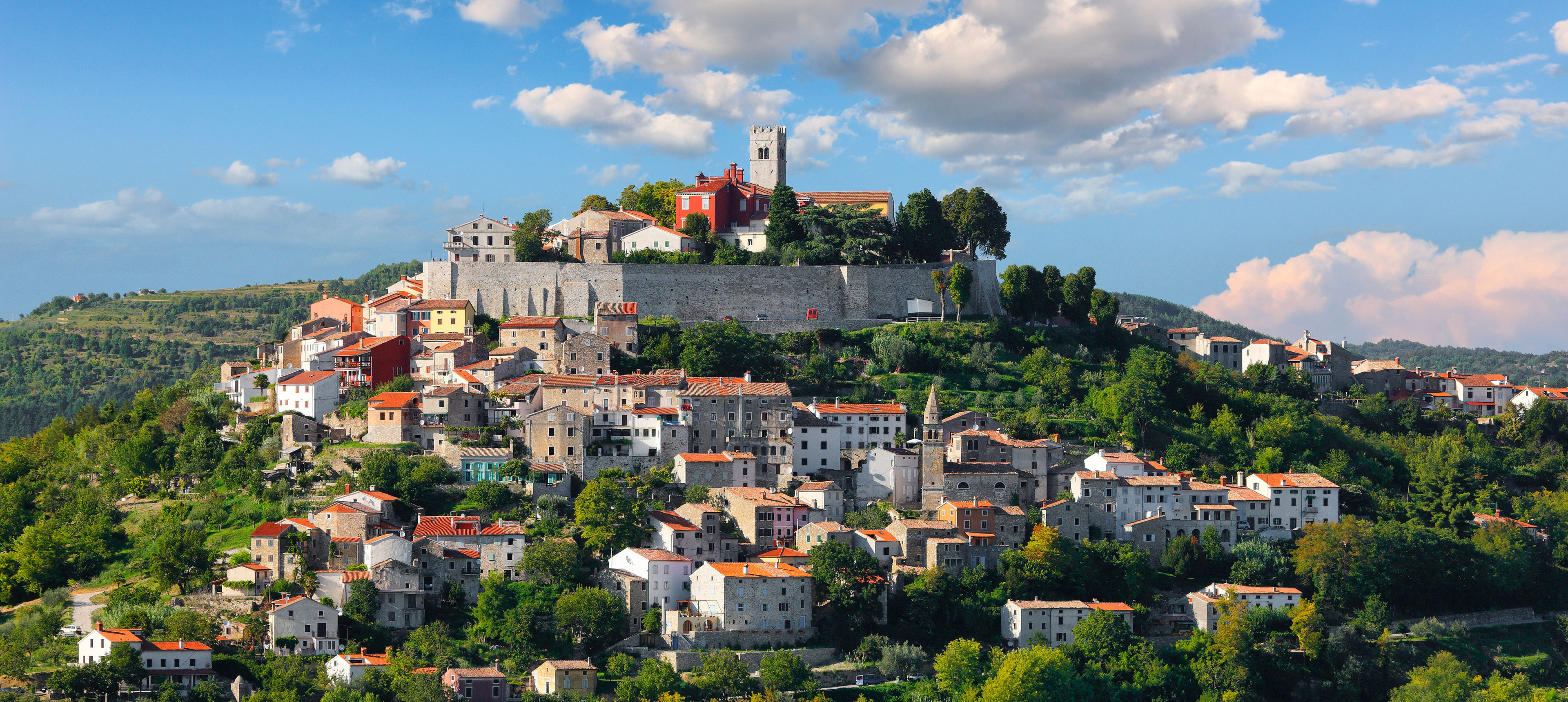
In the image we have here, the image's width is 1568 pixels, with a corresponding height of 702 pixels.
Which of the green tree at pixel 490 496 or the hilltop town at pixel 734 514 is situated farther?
the green tree at pixel 490 496

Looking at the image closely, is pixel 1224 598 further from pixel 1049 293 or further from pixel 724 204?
pixel 724 204

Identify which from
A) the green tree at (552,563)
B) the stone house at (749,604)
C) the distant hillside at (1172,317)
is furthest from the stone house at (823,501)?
the distant hillside at (1172,317)

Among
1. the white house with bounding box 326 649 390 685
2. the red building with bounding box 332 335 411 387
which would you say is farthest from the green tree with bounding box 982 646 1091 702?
the red building with bounding box 332 335 411 387

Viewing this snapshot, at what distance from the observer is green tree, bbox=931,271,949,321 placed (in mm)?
75000

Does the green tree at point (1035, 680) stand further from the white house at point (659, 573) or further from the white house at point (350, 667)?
the white house at point (350, 667)

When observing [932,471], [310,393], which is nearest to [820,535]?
[932,471]

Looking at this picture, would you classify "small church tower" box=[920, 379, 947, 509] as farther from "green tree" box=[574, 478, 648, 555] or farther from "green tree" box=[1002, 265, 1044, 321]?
"green tree" box=[1002, 265, 1044, 321]

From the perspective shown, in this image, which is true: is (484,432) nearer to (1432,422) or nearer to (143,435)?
(143,435)

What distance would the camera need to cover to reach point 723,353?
2435 inches

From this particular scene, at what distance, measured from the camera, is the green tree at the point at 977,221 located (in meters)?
79.1

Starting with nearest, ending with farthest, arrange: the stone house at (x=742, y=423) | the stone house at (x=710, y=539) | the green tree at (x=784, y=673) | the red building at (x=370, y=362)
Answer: the green tree at (x=784, y=673) < the stone house at (x=710, y=539) < the stone house at (x=742, y=423) < the red building at (x=370, y=362)

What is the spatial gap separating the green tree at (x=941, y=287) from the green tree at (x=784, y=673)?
110ft

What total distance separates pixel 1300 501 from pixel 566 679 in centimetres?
2997

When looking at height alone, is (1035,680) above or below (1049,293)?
below
